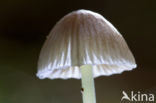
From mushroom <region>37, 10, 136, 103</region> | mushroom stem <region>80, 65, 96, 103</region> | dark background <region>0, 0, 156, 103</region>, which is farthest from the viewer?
dark background <region>0, 0, 156, 103</region>

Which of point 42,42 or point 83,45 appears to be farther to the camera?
point 42,42

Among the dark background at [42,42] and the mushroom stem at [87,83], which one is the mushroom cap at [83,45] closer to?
the mushroom stem at [87,83]

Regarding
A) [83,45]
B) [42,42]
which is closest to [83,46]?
[83,45]

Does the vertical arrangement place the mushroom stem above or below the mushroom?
below

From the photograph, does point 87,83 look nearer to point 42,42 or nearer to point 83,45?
point 83,45

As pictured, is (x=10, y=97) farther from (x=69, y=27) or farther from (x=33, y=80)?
(x=69, y=27)

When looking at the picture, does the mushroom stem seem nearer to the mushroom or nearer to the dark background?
the mushroom

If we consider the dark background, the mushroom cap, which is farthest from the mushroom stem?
the dark background
